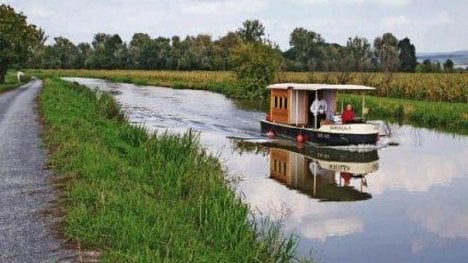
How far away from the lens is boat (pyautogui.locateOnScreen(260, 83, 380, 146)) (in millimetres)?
23500

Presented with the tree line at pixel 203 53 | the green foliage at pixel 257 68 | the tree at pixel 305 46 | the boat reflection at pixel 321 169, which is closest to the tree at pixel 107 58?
the tree line at pixel 203 53

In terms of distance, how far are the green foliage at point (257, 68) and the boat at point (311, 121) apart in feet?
69.5

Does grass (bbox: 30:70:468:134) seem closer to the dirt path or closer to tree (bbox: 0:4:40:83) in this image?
tree (bbox: 0:4:40:83)

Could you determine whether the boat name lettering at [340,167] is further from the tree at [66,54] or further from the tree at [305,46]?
the tree at [66,54]

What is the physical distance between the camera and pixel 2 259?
24.1 feet

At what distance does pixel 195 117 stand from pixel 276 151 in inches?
494

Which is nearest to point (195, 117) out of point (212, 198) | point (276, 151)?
point (276, 151)

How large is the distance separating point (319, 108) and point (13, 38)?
33815mm

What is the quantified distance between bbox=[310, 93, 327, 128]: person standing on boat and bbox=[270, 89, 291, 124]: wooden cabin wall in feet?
4.42

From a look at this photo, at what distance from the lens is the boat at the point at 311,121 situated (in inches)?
925

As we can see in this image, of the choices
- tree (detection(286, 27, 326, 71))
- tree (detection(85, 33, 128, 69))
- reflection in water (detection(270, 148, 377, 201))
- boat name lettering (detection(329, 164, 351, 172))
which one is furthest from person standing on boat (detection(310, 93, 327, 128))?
tree (detection(85, 33, 128, 69))

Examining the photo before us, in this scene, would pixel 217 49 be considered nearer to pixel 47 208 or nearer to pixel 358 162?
pixel 358 162

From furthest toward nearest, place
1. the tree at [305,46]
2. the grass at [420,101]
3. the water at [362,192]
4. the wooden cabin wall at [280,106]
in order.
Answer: the tree at [305,46] < the grass at [420,101] < the wooden cabin wall at [280,106] < the water at [362,192]

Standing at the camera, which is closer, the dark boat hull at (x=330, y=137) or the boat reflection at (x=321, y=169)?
the boat reflection at (x=321, y=169)
